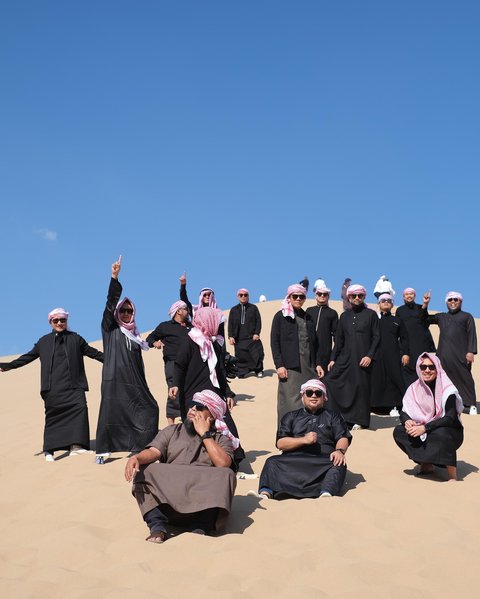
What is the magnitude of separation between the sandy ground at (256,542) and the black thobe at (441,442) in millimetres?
209

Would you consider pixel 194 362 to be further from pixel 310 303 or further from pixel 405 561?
pixel 310 303

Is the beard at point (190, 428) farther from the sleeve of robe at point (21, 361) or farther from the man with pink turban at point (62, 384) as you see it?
the sleeve of robe at point (21, 361)

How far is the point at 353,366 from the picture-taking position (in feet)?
30.1

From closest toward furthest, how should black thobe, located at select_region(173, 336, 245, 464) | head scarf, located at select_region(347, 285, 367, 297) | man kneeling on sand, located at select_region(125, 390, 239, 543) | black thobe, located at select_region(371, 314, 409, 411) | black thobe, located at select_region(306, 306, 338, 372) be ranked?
man kneeling on sand, located at select_region(125, 390, 239, 543) → black thobe, located at select_region(173, 336, 245, 464) → head scarf, located at select_region(347, 285, 367, 297) → black thobe, located at select_region(371, 314, 409, 411) → black thobe, located at select_region(306, 306, 338, 372)

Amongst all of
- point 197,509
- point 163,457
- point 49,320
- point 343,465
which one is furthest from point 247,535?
point 49,320

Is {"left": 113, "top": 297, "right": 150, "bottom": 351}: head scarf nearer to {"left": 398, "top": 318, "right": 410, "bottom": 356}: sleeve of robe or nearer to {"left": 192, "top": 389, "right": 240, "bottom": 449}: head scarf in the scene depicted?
{"left": 192, "top": 389, "right": 240, "bottom": 449}: head scarf

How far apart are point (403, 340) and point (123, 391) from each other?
14.3 feet

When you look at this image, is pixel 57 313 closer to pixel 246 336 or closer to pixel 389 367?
pixel 389 367

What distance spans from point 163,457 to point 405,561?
172 centimetres

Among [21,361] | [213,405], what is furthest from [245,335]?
[213,405]

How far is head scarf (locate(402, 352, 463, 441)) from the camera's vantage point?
21.5 ft

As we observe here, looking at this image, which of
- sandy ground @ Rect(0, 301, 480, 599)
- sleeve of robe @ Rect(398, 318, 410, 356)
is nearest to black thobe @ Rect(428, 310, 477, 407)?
sleeve of robe @ Rect(398, 318, 410, 356)

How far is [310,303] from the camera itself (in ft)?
100.0

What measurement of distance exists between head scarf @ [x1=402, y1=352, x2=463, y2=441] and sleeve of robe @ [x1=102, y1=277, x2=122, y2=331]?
311cm
